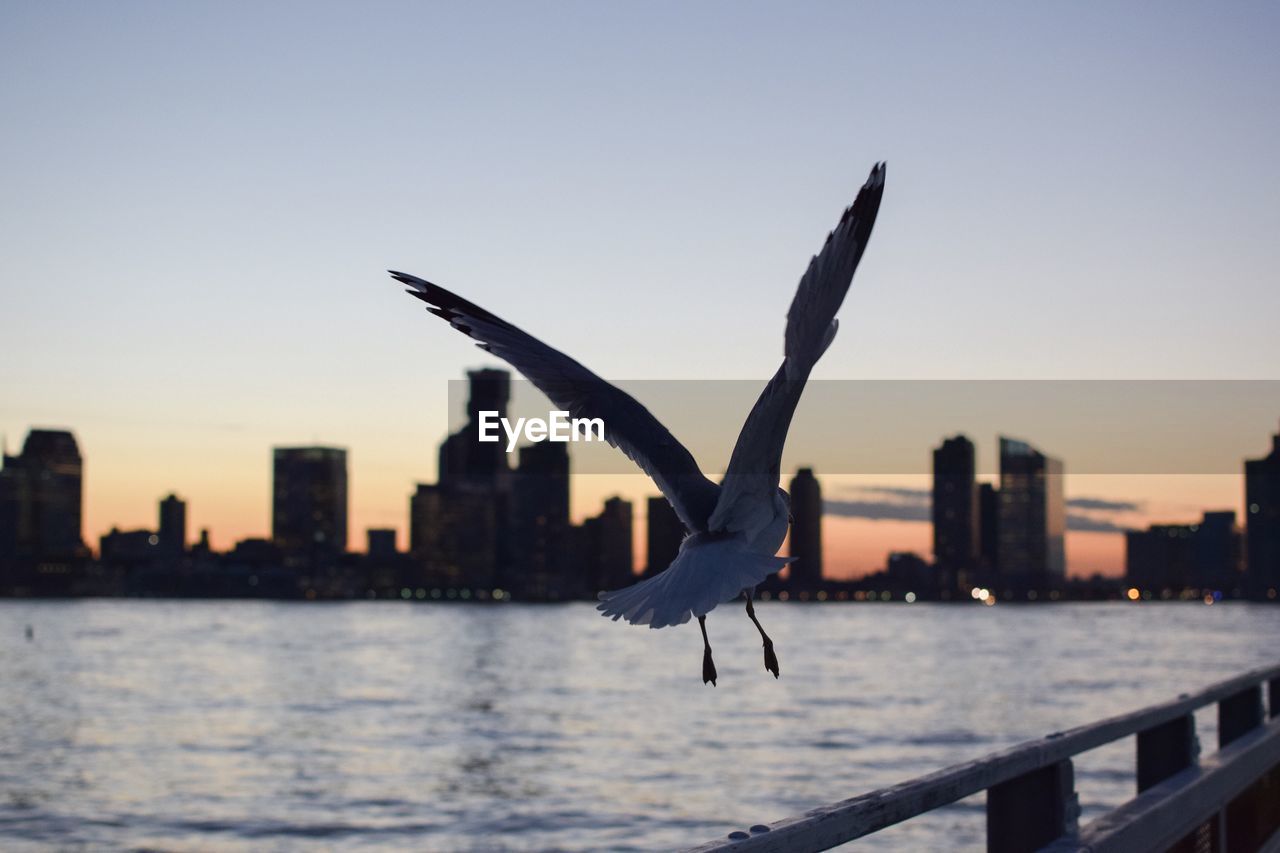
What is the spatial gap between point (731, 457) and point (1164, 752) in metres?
2.09

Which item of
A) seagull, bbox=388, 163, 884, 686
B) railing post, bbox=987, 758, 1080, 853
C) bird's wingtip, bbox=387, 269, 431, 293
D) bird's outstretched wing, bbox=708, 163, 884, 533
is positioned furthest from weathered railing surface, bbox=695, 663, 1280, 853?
bird's wingtip, bbox=387, 269, 431, 293

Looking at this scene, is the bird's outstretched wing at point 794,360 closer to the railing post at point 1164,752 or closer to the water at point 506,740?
the railing post at point 1164,752

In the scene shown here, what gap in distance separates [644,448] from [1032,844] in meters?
2.19

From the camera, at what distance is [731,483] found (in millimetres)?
4887

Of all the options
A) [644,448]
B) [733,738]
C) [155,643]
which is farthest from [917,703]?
[155,643]

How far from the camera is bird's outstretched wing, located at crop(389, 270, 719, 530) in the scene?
Result: 5.34 meters

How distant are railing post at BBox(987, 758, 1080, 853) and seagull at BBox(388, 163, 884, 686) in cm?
69

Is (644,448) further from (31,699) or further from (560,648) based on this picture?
(560,648)

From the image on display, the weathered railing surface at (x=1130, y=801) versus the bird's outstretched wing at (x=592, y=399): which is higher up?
the bird's outstretched wing at (x=592, y=399)

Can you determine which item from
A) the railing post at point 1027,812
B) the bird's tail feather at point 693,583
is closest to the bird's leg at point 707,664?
the bird's tail feather at point 693,583

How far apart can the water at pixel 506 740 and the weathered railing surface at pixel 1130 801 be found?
13067 millimetres

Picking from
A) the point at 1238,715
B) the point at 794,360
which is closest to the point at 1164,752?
the point at 1238,715

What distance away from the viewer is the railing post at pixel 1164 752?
545 cm

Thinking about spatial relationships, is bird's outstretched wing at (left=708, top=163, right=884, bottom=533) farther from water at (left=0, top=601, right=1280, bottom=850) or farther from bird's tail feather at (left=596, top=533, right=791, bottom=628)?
water at (left=0, top=601, right=1280, bottom=850)
